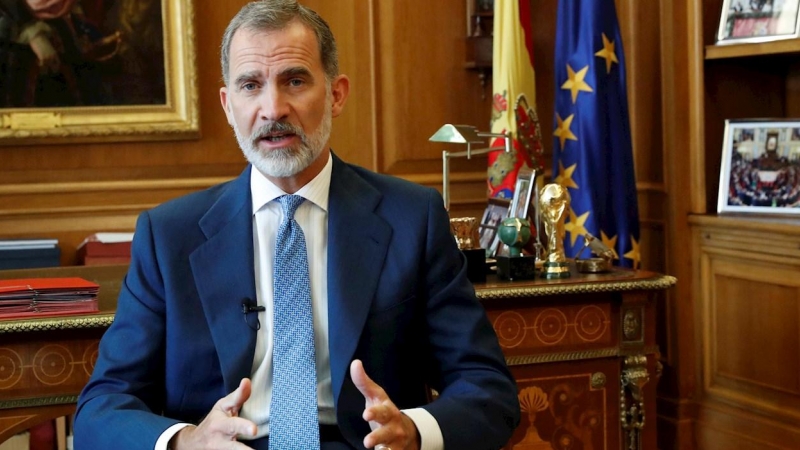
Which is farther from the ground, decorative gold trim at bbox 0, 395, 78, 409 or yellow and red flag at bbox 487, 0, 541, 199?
yellow and red flag at bbox 487, 0, 541, 199

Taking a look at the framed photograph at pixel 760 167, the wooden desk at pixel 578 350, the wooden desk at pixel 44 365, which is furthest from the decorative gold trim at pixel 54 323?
the framed photograph at pixel 760 167

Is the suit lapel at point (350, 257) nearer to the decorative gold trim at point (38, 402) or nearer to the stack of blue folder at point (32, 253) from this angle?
the decorative gold trim at point (38, 402)

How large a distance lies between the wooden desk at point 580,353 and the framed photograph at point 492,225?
0.33 m

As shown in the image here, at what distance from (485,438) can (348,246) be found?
1.49ft

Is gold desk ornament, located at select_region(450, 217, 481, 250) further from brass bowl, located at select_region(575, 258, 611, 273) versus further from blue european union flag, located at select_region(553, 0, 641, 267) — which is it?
blue european union flag, located at select_region(553, 0, 641, 267)

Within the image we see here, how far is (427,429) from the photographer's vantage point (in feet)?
6.29

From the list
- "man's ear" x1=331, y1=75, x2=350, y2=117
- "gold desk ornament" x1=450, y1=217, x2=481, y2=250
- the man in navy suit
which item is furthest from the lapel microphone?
"gold desk ornament" x1=450, y1=217, x2=481, y2=250

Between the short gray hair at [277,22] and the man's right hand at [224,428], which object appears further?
the short gray hair at [277,22]

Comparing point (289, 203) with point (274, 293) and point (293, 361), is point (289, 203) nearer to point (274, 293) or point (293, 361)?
point (274, 293)

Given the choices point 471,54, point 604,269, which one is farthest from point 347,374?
point 471,54

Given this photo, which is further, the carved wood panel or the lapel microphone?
the carved wood panel

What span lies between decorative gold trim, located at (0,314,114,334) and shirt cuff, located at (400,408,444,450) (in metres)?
1.09

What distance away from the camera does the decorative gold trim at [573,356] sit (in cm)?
320

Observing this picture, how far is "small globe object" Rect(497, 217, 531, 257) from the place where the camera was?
323 cm
